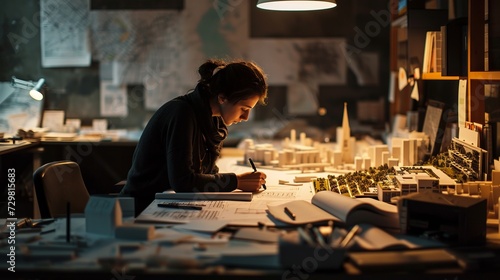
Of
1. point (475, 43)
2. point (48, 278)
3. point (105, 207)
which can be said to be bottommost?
point (48, 278)

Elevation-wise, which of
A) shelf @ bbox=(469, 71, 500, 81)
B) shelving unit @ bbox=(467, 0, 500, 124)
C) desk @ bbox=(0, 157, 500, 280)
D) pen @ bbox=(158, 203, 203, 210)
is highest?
shelving unit @ bbox=(467, 0, 500, 124)

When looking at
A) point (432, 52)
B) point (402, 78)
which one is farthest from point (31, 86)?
point (432, 52)

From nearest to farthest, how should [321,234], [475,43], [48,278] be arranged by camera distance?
[48,278], [321,234], [475,43]

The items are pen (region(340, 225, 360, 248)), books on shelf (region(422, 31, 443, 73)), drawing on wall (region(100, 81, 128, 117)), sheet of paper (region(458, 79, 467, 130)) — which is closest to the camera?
pen (region(340, 225, 360, 248))

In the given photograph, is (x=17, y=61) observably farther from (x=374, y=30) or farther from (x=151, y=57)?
(x=374, y=30)

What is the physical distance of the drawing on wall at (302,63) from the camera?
5.77 m

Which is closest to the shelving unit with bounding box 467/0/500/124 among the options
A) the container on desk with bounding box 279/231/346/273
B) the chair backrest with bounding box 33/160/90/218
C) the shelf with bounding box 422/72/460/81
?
the shelf with bounding box 422/72/460/81

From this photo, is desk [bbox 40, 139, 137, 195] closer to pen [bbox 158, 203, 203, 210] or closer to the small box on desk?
pen [bbox 158, 203, 203, 210]

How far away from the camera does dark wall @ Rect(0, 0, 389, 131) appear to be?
5.74 meters

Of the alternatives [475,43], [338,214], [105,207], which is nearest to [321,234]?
[338,214]

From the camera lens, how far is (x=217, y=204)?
286 centimetres

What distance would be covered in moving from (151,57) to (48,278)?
4.01 meters

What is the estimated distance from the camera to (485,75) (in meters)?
A: 3.04

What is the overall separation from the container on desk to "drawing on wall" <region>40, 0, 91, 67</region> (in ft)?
14.0
